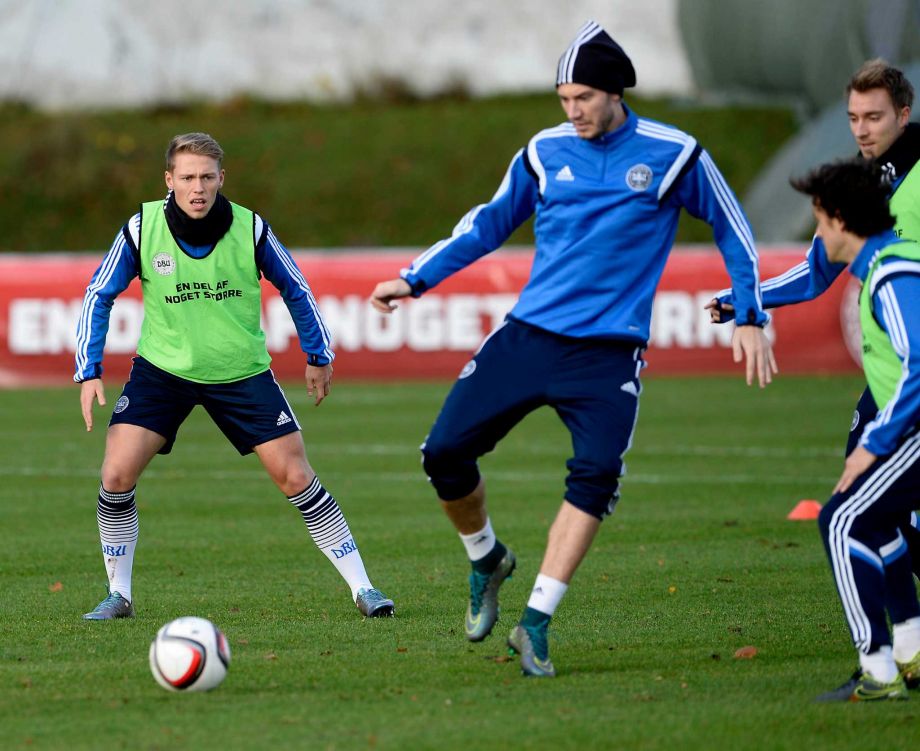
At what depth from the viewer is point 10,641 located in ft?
23.4

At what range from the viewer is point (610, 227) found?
6.34m

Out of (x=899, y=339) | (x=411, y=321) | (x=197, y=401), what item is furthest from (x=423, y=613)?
(x=411, y=321)

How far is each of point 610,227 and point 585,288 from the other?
0.25m

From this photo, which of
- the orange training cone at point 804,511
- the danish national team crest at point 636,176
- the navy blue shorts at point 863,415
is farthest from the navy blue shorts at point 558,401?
the orange training cone at point 804,511

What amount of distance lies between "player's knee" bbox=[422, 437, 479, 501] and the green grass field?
691mm

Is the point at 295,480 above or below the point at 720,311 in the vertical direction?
below

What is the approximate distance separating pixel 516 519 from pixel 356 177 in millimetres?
25708

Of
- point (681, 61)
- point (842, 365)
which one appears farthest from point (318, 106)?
point (842, 365)

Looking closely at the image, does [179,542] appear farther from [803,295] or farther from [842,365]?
[842,365]

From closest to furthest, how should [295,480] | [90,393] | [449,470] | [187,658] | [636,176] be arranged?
[187,658]
[636,176]
[449,470]
[90,393]
[295,480]

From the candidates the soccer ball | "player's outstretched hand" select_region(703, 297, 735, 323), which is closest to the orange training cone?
"player's outstretched hand" select_region(703, 297, 735, 323)

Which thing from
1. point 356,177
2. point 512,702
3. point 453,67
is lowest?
point 512,702

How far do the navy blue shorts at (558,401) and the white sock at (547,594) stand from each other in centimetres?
30

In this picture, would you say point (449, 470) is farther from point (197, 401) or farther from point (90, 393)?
point (90, 393)
